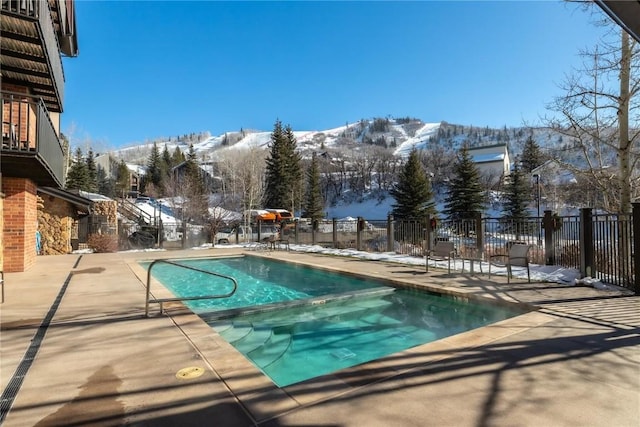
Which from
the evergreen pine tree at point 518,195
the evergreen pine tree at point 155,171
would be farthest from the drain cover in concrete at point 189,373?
the evergreen pine tree at point 155,171

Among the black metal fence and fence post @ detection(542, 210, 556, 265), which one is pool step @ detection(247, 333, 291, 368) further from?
fence post @ detection(542, 210, 556, 265)

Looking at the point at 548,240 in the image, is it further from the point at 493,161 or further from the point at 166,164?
the point at 493,161

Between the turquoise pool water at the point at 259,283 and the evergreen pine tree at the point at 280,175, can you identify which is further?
the evergreen pine tree at the point at 280,175

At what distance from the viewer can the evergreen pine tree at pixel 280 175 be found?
40125mm

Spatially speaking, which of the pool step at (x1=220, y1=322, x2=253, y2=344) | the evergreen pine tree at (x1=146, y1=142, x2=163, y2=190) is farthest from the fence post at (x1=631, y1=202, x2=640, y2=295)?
the evergreen pine tree at (x1=146, y1=142, x2=163, y2=190)

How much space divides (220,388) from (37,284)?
6427 mm

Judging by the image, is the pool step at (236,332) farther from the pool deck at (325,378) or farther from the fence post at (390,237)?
the fence post at (390,237)

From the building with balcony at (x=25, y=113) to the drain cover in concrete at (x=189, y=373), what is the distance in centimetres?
563

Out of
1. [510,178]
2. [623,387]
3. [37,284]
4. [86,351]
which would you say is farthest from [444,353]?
[510,178]

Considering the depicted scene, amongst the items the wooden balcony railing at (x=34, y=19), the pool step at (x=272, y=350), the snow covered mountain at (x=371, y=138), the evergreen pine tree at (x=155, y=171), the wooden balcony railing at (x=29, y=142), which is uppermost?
the snow covered mountain at (x=371, y=138)

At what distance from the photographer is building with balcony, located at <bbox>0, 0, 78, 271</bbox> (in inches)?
223

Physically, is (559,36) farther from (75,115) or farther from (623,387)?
(75,115)

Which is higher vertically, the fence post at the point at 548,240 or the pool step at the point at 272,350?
the fence post at the point at 548,240

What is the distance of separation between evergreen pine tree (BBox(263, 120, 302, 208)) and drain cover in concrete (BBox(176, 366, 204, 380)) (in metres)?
37.1
